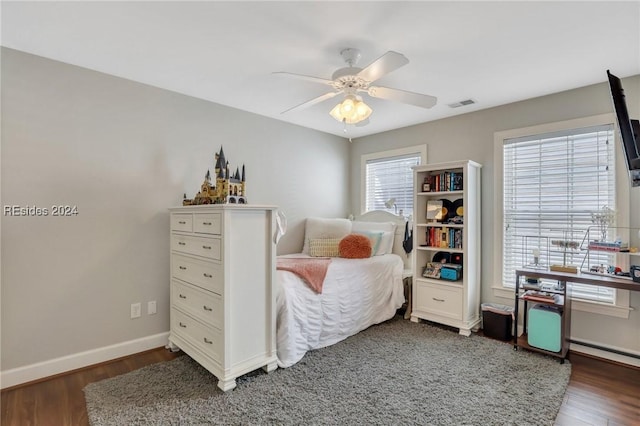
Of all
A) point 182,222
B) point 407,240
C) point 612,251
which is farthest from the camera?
point 407,240

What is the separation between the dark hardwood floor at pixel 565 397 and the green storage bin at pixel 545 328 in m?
0.22

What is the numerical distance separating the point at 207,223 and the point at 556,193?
3156 mm

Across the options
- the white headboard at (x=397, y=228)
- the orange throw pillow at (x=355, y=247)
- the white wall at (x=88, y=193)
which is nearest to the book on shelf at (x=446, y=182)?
the white headboard at (x=397, y=228)

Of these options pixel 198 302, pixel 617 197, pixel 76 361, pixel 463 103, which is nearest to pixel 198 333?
pixel 198 302

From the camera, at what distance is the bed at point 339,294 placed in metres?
2.56

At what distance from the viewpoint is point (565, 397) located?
2117 millimetres

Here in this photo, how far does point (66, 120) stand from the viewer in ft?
8.11

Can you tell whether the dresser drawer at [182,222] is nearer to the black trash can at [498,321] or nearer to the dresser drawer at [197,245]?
the dresser drawer at [197,245]

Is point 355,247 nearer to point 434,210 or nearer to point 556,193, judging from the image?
point 434,210

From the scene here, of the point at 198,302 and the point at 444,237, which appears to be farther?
the point at 444,237

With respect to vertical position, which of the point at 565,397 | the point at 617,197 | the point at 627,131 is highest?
the point at 627,131

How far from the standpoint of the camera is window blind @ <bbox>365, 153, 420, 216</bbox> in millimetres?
4273

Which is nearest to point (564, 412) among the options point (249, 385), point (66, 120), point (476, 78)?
point (249, 385)

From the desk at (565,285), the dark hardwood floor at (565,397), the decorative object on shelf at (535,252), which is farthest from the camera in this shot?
the decorative object on shelf at (535,252)
